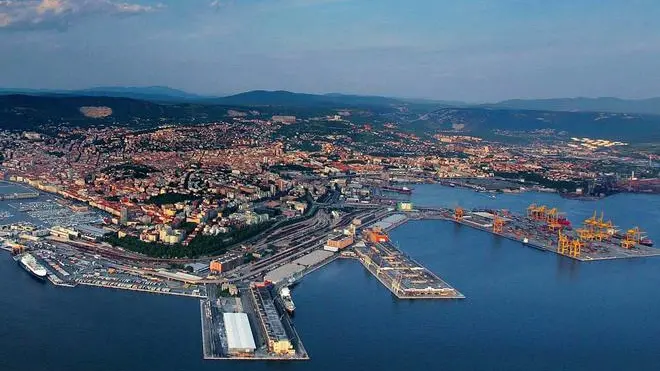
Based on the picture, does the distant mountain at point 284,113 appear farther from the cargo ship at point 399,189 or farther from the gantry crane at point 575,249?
the gantry crane at point 575,249

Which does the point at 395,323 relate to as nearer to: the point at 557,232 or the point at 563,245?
the point at 563,245

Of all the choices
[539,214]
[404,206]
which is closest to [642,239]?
[539,214]

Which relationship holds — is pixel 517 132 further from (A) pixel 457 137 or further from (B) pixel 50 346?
(B) pixel 50 346

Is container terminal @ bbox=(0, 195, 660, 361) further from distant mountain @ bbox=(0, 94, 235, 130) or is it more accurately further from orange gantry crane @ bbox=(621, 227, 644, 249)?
distant mountain @ bbox=(0, 94, 235, 130)

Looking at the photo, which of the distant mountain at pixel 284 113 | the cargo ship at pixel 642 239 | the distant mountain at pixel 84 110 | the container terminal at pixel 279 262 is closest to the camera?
the container terminal at pixel 279 262

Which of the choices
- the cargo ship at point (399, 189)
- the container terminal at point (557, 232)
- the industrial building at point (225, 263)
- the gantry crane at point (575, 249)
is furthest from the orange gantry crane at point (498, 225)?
the industrial building at point (225, 263)

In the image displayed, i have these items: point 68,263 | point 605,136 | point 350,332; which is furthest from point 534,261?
point 605,136
